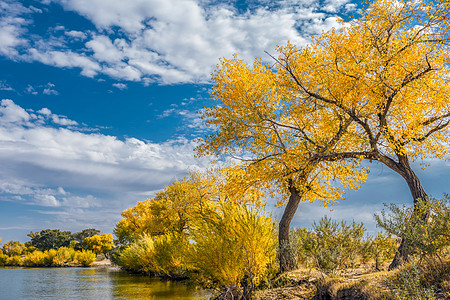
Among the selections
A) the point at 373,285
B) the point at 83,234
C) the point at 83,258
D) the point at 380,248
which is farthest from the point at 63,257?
the point at 373,285

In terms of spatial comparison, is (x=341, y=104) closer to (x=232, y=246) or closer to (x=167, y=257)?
(x=232, y=246)

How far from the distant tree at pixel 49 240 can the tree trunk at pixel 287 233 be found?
72526 millimetres

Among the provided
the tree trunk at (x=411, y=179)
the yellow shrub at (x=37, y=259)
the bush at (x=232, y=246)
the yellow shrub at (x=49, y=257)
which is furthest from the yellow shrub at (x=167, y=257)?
the yellow shrub at (x=37, y=259)

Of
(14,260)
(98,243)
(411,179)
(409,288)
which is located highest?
(411,179)

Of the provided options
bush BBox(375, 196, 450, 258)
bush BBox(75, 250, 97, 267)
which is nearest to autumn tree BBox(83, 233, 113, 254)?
bush BBox(75, 250, 97, 267)

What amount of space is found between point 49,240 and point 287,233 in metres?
73.7

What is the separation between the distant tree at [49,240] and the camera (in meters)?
73.5

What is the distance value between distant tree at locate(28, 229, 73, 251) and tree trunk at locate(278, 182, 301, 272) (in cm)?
7253

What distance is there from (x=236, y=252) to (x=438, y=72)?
11097 millimetres

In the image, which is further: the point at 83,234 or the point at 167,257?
the point at 83,234

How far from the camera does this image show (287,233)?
16000 millimetres

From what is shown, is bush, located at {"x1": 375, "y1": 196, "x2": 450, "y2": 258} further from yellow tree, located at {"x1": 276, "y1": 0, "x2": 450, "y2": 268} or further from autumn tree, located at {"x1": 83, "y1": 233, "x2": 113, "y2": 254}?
autumn tree, located at {"x1": 83, "y1": 233, "x2": 113, "y2": 254}

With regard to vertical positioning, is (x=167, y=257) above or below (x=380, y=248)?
below

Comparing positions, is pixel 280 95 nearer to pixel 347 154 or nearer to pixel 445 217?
pixel 347 154
